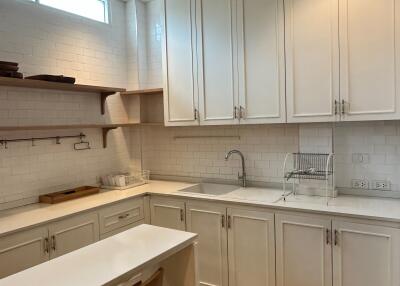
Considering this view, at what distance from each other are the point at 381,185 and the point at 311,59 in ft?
3.89

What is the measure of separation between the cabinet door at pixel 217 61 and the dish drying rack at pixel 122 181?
106 centimetres

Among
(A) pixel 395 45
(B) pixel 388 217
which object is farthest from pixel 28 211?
(A) pixel 395 45

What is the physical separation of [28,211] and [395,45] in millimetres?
3070

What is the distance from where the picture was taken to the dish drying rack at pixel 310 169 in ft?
9.31

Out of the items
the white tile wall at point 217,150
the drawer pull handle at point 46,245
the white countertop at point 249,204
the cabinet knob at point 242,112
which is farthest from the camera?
the white tile wall at point 217,150

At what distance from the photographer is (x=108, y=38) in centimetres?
379

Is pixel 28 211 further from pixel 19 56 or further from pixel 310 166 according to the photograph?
pixel 310 166

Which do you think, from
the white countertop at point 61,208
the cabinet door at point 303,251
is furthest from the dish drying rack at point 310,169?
the white countertop at point 61,208

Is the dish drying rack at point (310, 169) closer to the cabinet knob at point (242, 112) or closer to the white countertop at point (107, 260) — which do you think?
the cabinet knob at point (242, 112)

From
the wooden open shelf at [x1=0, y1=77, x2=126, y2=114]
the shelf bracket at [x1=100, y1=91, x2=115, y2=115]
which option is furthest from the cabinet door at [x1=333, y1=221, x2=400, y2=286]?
the shelf bracket at [x1=100, y1=91, x2=115, y2=115]

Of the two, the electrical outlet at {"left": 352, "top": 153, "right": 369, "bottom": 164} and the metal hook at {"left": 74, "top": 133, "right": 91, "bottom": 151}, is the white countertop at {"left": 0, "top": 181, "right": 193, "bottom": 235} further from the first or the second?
the electrical outlet at {"left": 352, "top": 153, "right": 369, "bottom": 164}

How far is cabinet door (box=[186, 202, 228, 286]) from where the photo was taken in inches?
116

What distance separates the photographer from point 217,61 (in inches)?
125

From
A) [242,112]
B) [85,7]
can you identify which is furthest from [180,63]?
[85,7]
